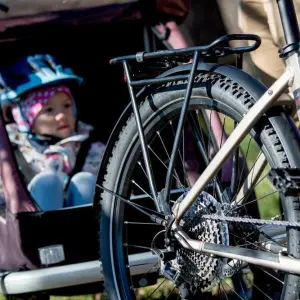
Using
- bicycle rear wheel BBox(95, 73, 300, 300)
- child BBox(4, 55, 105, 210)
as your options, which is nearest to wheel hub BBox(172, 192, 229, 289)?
bicycle rear wheel BBox(95, 73, 300, 300)

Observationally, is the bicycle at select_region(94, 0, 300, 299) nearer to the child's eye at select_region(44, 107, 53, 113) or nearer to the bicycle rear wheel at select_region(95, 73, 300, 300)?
the bicycle rear wheel at select_region(95, 73, 300, 300)

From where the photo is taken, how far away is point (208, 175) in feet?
7.85

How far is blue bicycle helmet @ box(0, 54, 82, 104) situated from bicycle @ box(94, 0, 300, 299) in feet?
2.46

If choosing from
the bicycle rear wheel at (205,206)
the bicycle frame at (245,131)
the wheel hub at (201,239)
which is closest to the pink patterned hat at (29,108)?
the bicycle rear wheel at (205,206)

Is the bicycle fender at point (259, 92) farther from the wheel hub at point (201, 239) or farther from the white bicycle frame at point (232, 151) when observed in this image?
the wheel hub at point (201, 239)

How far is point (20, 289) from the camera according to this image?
3.15 metres

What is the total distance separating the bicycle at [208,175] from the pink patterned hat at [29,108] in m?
0.75

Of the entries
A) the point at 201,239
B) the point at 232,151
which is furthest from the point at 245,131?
the point at 201,239

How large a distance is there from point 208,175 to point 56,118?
1355mm

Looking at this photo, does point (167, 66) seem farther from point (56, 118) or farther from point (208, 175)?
point (56, 118)

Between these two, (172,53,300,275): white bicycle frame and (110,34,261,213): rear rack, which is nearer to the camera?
(172,53,300,275): white bicycle frame

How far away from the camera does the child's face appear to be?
3.54 metres

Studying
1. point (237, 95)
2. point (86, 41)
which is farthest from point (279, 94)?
point (86, 41)

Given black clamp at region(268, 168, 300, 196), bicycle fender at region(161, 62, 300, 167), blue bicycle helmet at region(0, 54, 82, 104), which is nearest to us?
black clamp at region(268, 168, 300, 196)
